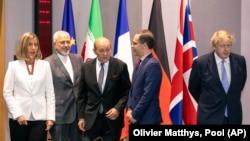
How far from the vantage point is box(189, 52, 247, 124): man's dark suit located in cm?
386

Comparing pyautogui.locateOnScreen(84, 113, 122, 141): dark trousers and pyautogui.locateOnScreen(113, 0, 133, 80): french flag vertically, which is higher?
pyautogui.locateOnScreen(113, 0, 133, 80): french flag

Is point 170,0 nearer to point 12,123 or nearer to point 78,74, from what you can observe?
point 78,74

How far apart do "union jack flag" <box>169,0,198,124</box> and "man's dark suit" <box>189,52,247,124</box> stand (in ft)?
3.02

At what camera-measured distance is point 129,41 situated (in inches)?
204

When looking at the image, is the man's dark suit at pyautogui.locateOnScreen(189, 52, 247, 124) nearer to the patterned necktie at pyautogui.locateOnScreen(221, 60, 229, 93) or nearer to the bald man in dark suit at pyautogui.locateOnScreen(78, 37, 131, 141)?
the patterned necktie at pyautogui.locateOnScreen(221, 60, 229, 93)

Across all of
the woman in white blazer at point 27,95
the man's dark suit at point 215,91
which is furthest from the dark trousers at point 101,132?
the man's dark suit at point 215,91

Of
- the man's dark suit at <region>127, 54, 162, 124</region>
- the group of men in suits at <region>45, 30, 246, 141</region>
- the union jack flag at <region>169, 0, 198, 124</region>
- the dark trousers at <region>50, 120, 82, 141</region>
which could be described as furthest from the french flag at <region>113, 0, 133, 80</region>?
the man's dark suit at <region>127, 54, 162, 124</region>

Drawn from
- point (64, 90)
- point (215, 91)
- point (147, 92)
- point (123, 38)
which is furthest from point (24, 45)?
A: point (215, 91)

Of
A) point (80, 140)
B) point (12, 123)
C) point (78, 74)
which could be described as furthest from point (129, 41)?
point (12, 123)

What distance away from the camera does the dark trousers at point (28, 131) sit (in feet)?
12.8

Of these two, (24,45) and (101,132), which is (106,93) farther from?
(24,45)

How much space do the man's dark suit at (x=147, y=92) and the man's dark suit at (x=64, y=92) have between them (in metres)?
0.69

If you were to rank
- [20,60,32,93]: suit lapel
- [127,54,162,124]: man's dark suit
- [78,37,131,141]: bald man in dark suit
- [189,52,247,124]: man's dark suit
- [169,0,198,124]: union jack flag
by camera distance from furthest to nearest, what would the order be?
[169,0,198,124]: union jack flag, [78,37,131,141]: bald man in dark suit, [20,60,32,93]: suit lapel, [189,52,247,124]: man's dark suit, [127,54,162,124]: man's dark suit

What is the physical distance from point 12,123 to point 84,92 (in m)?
0.69
